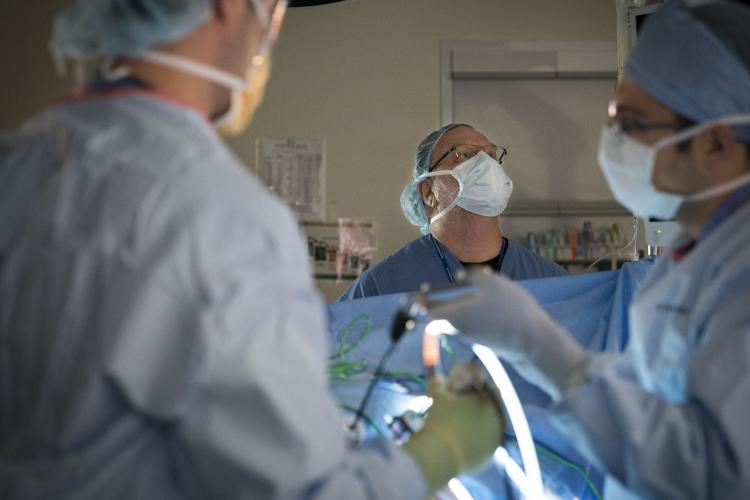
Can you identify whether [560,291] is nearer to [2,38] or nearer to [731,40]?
[731,40]

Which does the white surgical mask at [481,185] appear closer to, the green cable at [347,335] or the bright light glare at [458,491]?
the green cable at [347,335]

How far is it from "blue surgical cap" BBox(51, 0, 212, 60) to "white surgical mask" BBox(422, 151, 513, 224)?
1.55 metres

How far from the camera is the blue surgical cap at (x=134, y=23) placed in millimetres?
935

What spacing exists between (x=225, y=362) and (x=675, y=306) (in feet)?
2.51

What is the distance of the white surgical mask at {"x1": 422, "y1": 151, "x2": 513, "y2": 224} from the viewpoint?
7.91 ft

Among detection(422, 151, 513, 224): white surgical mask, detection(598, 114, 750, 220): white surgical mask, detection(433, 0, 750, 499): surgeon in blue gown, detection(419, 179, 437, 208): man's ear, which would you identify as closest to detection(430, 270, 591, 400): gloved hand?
detection(433, 0, 750, 499): surgeon in blue gown

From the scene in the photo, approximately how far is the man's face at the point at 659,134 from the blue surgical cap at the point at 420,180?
4.37 feet

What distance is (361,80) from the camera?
3648 mm

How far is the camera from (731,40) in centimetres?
114

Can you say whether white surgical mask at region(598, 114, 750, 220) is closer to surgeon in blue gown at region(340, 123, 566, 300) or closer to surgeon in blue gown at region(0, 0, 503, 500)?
surgeon in blue gown at region(0, 0, 503, 500)

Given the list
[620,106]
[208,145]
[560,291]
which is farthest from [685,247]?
[208,145]

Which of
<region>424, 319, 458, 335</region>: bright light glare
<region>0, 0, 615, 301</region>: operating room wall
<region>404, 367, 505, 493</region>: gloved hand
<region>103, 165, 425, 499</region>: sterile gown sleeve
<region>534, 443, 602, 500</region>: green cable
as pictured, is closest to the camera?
<region>103, 165, 425, 499</region>: sterile gown sleeve

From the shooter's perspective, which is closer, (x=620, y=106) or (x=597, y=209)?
(x=620, y=106)

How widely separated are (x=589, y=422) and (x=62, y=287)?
29.4 inches
